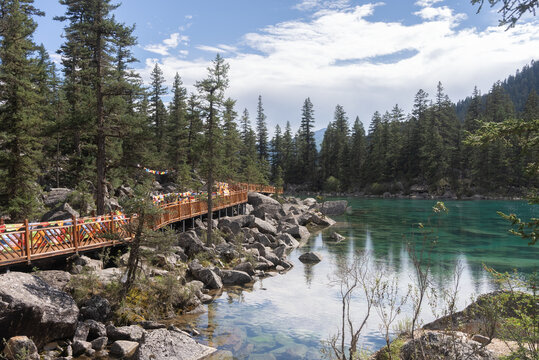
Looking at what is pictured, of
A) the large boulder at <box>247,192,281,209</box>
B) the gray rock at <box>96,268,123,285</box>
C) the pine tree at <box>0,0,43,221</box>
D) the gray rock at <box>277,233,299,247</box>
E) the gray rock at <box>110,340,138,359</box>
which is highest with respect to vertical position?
the pine tree at <box>0,0,43,221</box>

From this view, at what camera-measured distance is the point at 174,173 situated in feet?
157

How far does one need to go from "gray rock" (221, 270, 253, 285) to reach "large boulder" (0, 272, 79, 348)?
8.19 metres

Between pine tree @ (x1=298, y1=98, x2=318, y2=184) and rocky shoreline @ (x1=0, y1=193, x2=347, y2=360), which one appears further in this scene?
pine tree @ (x1=298, y1=98, x2=318, y2=184)

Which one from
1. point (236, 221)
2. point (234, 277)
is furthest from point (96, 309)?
point (236, 221)

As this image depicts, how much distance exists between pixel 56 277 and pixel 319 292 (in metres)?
10.4

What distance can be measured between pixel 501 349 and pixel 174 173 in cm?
4266

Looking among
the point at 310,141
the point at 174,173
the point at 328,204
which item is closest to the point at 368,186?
the point at 310,141

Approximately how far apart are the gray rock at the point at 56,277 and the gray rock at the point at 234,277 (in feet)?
24.0

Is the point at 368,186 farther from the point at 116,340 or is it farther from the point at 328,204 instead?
the point at 116,340

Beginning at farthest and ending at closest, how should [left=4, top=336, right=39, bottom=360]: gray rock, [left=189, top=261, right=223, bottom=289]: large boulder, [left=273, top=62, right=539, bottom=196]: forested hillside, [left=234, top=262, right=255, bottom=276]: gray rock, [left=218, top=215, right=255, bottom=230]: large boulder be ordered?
[left=273, top=62, right=539, bottom=196]: forested hillside, [left=218, top=215, right=255, bottom=230]: large boulder, [left=234, top=262, right=255, bottom=276]: gray rock, [left=189, top=261, right=223, bottom=289]: large boulder, [left=4, top=336, right=39, bottom=360]: gray rock

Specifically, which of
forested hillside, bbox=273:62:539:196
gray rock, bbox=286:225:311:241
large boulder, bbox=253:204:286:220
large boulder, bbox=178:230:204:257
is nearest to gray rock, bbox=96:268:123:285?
large boulder, bbox=178:230:204:257

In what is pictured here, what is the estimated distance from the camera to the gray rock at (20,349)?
338 inches

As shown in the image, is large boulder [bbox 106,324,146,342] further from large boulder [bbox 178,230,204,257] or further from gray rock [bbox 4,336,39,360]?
large boulder [bbox 178,230,204,257]

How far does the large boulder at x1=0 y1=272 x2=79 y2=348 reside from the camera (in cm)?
905
